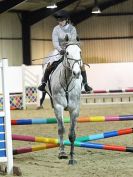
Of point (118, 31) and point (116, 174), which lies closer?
point (116, 174)

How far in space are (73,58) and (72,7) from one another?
74.4 feet

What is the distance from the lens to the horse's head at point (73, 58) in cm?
597

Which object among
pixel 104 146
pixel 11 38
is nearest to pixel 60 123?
pixel 104 146

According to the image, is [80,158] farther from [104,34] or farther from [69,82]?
[104,34]

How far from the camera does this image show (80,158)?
6.86 meters

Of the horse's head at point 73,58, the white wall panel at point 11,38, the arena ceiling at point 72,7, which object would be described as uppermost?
the arena ceiling at point 72,7

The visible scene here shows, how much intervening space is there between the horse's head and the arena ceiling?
54.0 feet

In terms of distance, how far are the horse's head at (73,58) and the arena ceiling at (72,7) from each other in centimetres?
1646

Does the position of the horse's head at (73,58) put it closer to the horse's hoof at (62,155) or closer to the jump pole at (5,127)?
the jump pole at (5,127)

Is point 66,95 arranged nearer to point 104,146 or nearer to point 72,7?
point 104,146

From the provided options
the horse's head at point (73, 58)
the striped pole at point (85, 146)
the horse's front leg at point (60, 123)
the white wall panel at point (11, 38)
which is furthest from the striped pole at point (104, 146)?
the white wall panel at point (11, 38)

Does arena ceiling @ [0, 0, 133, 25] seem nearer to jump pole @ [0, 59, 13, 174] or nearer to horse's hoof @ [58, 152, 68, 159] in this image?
horse's hoof @ [58, 152, 68, 159]

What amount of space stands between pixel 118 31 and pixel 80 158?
22936 millimetres

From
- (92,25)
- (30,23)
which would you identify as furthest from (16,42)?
(92,25)
